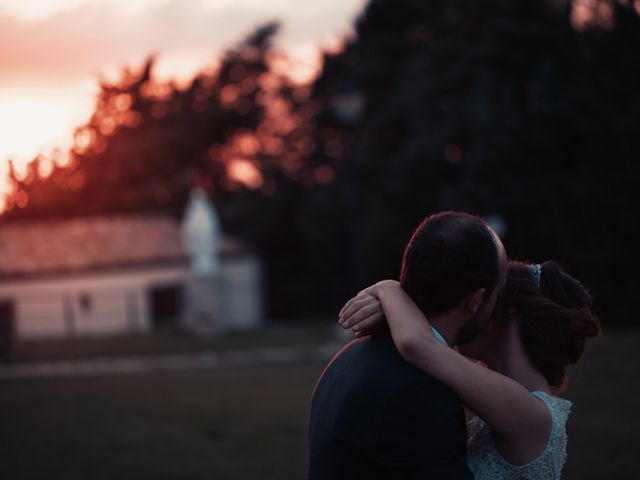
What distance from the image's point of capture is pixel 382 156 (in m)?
36.7

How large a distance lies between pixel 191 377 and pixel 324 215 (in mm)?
20589

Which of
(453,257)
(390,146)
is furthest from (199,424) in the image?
(390,146)

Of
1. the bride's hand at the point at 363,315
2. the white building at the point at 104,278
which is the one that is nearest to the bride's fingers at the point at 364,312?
the bride's hand at the point at 363,315

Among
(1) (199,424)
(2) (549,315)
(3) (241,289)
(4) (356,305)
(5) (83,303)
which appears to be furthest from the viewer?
(3) (241,289)

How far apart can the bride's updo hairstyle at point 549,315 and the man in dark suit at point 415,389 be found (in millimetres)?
343

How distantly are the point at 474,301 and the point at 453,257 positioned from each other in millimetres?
179

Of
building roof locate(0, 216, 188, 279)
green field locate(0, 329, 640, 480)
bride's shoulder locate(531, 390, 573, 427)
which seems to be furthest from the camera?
building roof locate(0, 216, 188, 279)

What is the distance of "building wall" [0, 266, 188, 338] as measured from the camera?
35531mm

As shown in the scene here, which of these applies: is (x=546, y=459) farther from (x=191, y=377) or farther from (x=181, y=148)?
(x=181, y=148)

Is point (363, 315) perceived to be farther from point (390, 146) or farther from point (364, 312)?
point (390, 146)

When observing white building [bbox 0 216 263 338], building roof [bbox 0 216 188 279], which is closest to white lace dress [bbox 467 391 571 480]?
white building [bbox 0 216 263 338]

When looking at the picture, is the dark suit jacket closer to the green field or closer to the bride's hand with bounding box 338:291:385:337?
the bride's hand with bounding box 338:291:385:337

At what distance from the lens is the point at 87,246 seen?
124 ft

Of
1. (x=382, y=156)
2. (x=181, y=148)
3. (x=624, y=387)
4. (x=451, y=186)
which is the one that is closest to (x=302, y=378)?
(x=624, y=387)
